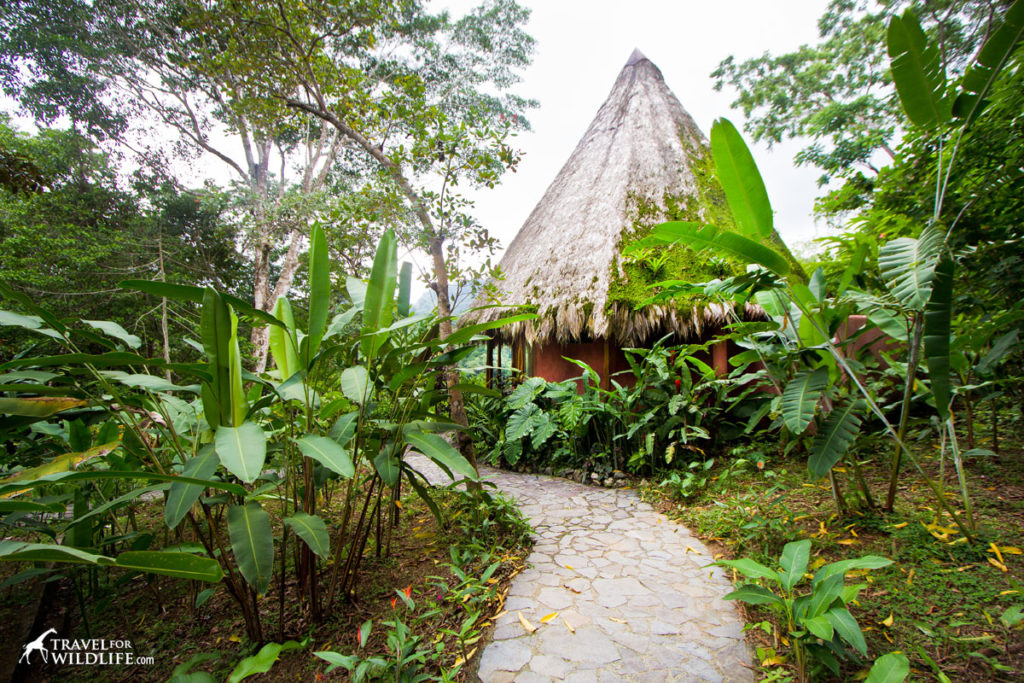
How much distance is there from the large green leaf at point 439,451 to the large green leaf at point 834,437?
55.9 inches

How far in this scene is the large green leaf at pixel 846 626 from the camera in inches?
43.9

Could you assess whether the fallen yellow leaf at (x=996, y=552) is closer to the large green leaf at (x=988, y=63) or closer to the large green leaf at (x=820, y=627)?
the large green leaf at (x=820, y=627)

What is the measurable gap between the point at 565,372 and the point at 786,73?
11916 mm

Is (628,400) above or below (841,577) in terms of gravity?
above

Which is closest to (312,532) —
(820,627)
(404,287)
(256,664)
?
(256,664)

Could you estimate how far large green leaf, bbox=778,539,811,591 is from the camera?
4.42 feet

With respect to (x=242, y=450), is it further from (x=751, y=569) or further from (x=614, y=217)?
(x=614, y=217)

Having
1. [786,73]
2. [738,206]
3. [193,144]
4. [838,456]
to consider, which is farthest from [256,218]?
[786,73]

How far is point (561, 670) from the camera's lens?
4.66 ft

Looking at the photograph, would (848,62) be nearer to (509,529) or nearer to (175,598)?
(509,529)

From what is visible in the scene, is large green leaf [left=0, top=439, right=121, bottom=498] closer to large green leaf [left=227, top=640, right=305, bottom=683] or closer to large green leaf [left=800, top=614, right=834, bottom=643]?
large green leaf [left=227, top=640, right=305, bottom=683]

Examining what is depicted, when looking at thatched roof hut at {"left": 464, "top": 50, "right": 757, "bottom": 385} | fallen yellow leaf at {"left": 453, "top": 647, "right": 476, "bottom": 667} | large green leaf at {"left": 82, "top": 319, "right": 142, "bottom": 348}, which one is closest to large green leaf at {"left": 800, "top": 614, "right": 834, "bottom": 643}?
fallen yellow leaf at {"left": 453, "top": 647, "right": 476, "bottom": 667}

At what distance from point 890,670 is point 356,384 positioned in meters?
1.72

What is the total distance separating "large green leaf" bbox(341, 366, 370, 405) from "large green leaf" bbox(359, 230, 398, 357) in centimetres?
11
